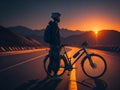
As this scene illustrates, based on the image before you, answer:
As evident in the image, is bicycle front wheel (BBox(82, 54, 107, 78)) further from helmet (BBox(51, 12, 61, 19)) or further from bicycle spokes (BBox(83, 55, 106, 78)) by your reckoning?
helmet (BBox(51, 12, 61, 19))

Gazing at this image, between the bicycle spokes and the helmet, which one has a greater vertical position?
the helmet

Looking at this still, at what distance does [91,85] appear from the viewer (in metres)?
7.22

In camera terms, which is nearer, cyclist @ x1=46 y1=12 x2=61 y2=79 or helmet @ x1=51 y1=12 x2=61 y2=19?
helmet @ x1=51 y1=12 x2=61 y2=19

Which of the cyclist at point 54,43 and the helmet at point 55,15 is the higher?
the helmet at point 55,15

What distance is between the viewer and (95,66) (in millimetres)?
8531

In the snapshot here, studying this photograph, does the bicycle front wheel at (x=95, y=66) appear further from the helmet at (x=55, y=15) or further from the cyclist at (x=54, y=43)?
the helmet at (x=55, y=15)

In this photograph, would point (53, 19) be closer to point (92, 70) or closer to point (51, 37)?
point (51, 37)

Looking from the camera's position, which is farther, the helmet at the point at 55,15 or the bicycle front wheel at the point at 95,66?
the bicycle front wheel at the point at 95,66

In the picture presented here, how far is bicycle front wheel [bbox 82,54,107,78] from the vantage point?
828 centimetres

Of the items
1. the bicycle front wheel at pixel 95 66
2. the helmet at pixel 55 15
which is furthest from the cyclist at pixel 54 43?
the bicycle front wheel at pixel 95 66

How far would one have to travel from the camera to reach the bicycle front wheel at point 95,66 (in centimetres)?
828

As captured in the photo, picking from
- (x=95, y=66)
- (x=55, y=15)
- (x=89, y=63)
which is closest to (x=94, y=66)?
(x=95, y=66)

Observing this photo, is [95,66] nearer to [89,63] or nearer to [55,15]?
[89,63]

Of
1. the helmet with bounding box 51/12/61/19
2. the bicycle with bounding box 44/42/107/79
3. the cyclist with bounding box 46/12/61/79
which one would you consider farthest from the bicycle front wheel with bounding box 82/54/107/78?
the helmet with bounding box 51/12/61/19
